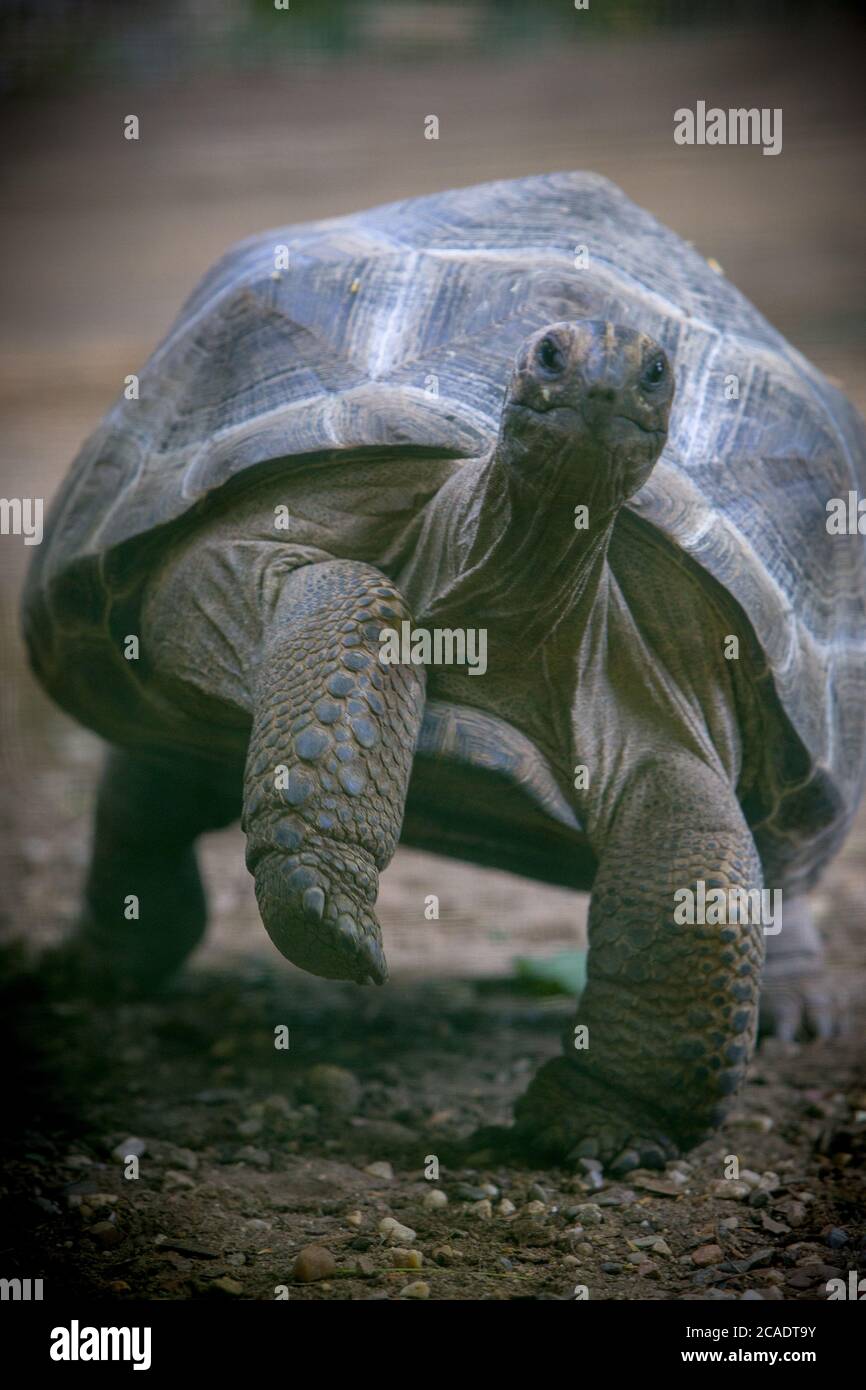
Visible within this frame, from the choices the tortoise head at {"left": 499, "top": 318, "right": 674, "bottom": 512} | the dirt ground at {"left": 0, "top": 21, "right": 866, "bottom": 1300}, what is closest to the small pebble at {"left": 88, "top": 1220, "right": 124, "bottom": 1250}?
Answer: the dirt ground at {"left": 0, "top": 21, "right": 866, "bottom": 1300}

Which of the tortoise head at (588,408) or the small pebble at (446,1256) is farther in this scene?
the small pebble at (446,1256)

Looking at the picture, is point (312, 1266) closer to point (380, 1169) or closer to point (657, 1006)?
point (380, 1169)

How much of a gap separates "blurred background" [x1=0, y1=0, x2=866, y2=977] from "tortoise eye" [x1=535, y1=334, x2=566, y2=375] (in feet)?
5.64

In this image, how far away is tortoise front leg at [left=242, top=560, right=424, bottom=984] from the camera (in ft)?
6.37

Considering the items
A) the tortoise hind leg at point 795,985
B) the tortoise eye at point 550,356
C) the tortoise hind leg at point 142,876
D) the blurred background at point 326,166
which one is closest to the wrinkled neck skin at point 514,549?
the tortoise eye at point 550,356

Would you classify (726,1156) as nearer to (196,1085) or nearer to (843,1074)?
(843,1074)

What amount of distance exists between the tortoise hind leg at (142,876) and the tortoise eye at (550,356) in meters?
1.66

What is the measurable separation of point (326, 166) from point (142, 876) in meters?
2.90

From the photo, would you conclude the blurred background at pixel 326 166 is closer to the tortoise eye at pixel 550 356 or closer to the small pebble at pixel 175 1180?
the small pebble at pixel 175 1180

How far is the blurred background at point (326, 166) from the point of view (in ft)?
11.3

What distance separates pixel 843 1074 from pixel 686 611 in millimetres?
1142

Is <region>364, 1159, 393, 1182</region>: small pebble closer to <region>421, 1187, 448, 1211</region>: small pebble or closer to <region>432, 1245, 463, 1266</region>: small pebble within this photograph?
<region>421, 1187, 448, 1211</region>: small pebble

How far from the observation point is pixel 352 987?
373cm
